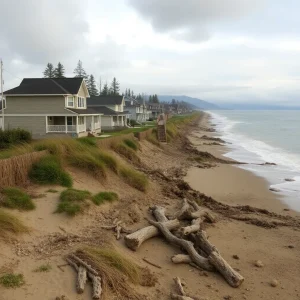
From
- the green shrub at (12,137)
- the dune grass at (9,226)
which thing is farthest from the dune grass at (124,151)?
the dune grass at (9,226)

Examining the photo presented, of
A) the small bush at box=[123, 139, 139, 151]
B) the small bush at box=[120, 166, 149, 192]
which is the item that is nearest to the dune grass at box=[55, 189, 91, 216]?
the small bush at box=[120, 166, 149, 192]

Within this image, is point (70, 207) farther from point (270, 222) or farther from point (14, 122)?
point (14, 122)

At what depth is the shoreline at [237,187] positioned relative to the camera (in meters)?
14.8

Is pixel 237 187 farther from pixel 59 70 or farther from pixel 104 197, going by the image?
pixel 59 70

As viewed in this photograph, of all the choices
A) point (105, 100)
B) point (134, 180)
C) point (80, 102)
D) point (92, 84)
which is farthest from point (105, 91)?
point (134, 180)

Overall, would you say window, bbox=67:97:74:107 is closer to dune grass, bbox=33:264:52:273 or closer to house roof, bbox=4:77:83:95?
house roof, bbox=4:77:83:95

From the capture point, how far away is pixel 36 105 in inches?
1200

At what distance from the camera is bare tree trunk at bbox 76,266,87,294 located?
6.25 m

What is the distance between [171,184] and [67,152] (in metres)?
5.09

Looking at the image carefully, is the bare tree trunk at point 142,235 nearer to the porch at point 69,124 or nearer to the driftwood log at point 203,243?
the driftwood log at point 203,243

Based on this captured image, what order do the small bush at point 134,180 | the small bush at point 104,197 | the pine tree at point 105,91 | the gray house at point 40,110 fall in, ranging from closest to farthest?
the small bush at point 104,197 < the small bush at point 134,180 < the gray house at point 40,110 < the pine tree at point 105,91

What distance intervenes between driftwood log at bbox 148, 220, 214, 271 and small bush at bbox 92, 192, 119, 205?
187 centimetres

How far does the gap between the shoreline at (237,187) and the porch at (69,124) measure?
12.5m

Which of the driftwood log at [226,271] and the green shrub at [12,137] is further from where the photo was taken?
the green shrub at [12,137]
